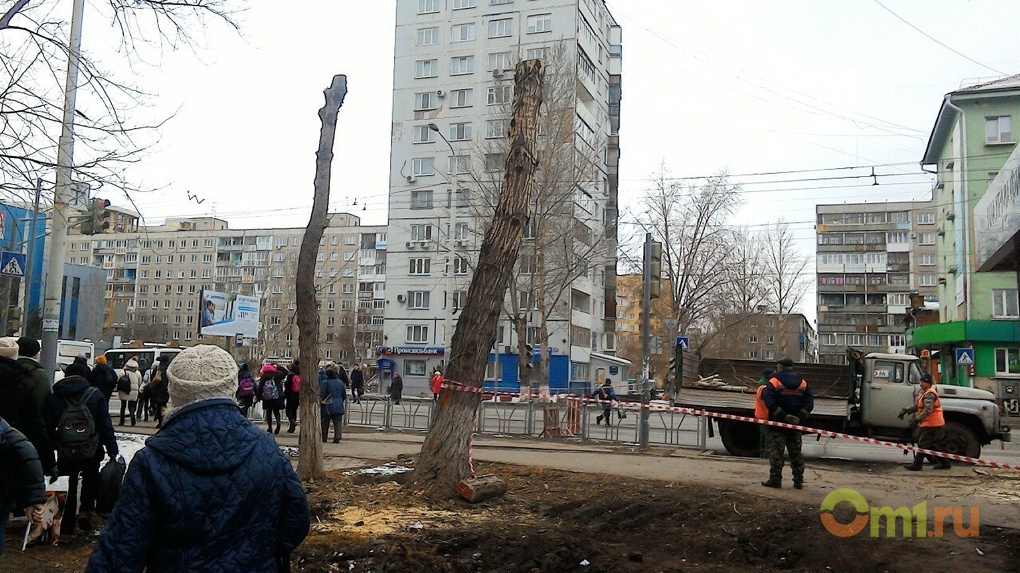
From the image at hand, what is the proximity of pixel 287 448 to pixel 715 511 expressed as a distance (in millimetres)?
9028

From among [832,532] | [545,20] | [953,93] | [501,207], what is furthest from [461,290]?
[832,532]

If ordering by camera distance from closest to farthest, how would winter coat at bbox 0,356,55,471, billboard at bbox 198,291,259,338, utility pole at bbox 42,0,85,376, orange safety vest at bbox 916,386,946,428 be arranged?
winter coat at bbox 0,356,55,471 < utility pole at bbox 42,0,85,376 < orange safety vest at bbox 916,386,946,428 < billboard at bbox 198,291,259,338

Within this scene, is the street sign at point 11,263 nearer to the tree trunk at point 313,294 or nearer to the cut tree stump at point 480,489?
the tree trunk at point 313,294

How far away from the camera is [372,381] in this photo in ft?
194

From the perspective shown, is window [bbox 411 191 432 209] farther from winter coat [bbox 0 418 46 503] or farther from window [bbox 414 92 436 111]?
winter coat [bbox 0 418 46 503]

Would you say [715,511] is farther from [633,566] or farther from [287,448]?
[287,448]

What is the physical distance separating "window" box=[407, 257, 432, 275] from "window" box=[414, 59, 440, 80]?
Answer: 12991mm

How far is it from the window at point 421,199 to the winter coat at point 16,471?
52.8 metres

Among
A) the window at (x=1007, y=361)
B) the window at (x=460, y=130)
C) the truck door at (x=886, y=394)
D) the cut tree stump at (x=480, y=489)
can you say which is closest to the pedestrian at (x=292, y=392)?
the cut tree stump at (x=480, y=489)

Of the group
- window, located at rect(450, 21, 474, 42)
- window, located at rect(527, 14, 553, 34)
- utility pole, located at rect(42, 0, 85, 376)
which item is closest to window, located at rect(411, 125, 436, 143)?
window, located at rect(450, 21, 474, 42)

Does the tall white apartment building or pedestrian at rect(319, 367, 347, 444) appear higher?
the tall white apartment building

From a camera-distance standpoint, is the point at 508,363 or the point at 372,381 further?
the point at 372,381

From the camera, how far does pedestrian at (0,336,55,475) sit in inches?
272

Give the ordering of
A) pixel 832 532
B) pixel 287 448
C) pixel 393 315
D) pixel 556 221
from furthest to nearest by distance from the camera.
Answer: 1. pixel 393 315
2. pixel 556 221
3. pixel 287 448
4. pixel 832 532
